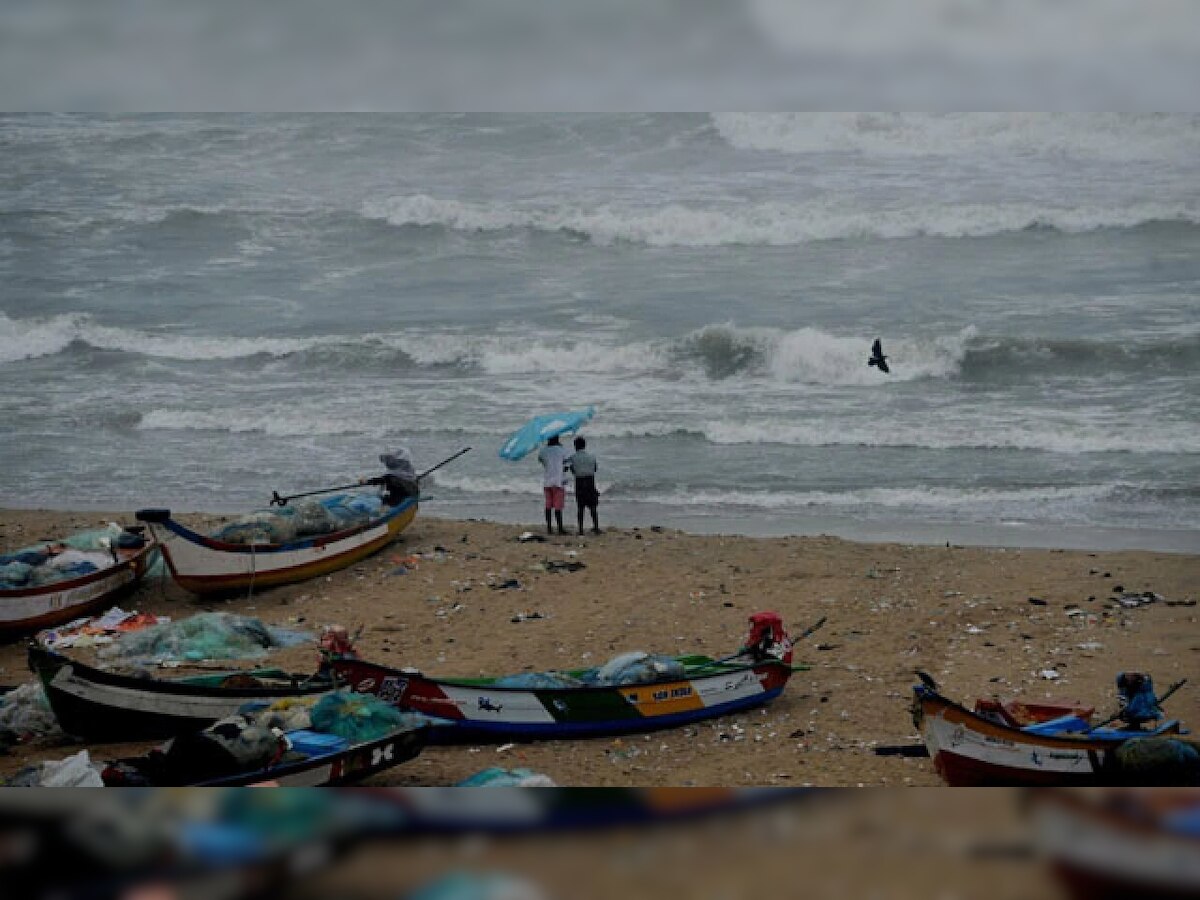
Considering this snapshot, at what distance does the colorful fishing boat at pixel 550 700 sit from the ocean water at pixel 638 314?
2158 millimetres

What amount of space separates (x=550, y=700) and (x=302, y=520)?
268cm

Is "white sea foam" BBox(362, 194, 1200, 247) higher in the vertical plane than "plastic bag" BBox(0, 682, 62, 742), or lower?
higher

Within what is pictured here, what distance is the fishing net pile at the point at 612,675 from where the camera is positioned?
193 inches

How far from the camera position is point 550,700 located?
16.0ft

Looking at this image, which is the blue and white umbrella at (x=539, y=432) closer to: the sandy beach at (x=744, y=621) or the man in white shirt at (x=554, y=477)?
the man in white shirt at (x=554, y=477)

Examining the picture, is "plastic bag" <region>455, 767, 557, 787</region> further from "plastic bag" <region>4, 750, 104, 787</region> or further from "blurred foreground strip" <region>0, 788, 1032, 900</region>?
"blurred foreground strip" <region>0, 788, 1032, 900</region>

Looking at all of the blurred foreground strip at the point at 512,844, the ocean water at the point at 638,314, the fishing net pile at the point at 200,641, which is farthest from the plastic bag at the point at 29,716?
the blurred foreground strip at the point at 512,844

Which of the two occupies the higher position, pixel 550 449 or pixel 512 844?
pixel 512 844

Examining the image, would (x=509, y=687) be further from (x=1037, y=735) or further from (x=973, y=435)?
(x=973, y=435)

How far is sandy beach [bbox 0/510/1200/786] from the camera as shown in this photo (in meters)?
4.81

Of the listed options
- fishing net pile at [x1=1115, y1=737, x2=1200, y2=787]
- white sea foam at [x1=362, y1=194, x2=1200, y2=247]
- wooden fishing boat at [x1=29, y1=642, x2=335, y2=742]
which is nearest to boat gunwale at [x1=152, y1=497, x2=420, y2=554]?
wooden fishing boat at [x1=29, y1=642, x2=335, y2=742]

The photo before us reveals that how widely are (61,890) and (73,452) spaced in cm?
891

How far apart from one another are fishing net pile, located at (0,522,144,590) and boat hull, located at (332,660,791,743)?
2228 millimetres

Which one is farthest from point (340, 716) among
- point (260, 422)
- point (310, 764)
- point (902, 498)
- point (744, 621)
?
point (260, 422)
